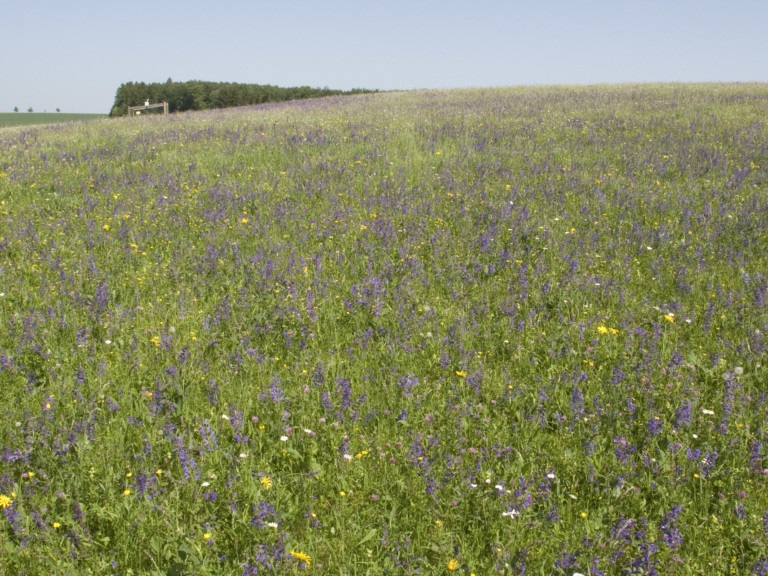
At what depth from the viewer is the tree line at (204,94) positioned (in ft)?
169

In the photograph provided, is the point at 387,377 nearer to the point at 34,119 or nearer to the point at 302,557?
the point at 302,557

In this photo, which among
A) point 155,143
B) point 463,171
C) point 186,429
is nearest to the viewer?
point 186,429

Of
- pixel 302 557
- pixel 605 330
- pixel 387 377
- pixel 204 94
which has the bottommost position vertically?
pixel 302 557

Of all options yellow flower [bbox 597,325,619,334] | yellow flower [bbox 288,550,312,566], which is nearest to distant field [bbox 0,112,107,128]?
yellow flower [bbox 597,325,619,334]

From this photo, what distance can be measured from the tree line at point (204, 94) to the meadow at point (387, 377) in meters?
44.7

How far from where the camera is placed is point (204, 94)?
2122 inches

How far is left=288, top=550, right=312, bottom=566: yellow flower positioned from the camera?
2468mm

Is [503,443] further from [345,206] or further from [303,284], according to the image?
[345,206]

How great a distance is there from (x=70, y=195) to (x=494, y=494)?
7.60 metres

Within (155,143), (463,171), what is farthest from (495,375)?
(155,143)

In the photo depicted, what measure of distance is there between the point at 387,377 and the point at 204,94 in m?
A: 56.0

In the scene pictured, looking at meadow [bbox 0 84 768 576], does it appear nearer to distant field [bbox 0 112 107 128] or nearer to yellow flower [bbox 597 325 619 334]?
yellow flower [bbox 597 325 619 334]

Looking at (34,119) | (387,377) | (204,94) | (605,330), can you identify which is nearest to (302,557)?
(387,377)

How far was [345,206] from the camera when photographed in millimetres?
7434
